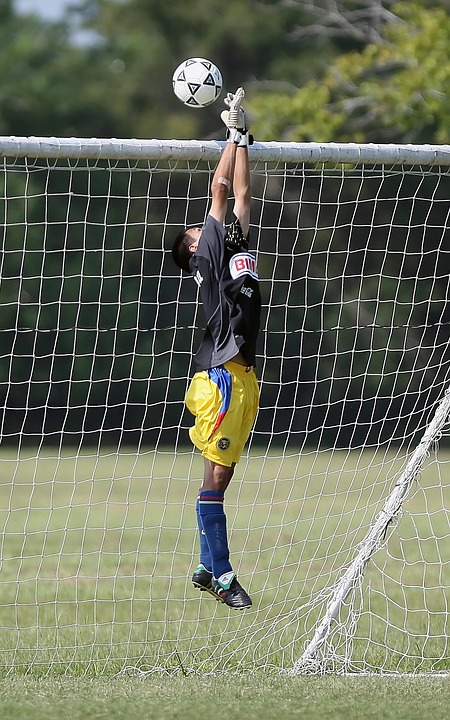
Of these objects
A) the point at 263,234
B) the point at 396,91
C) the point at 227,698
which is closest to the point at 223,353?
the point at 227,698

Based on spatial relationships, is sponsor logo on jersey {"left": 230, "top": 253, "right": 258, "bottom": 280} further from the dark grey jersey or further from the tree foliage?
the tree foliage

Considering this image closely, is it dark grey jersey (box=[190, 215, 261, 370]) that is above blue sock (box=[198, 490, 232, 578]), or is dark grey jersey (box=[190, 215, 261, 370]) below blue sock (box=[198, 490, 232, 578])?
above

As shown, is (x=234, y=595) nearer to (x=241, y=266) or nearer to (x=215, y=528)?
(x=215, y=528)

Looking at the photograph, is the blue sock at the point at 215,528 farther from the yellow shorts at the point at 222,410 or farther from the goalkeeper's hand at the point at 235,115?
the goalkeeper's hand at the point at 235,115

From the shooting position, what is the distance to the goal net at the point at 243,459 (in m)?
6.64

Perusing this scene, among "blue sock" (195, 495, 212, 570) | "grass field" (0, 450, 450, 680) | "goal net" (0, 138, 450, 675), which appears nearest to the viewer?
"blue sock" (195, 495, 212, 570)

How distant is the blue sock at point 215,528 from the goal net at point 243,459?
0.72 m

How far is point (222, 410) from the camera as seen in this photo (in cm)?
598

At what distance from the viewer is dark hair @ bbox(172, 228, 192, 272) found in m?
6.26

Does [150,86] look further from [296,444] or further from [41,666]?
[41,666]

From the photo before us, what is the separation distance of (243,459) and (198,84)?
12911 millimetres

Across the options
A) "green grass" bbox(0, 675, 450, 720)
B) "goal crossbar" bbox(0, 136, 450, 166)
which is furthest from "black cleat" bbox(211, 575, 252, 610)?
"goal crossbar" bbox(0, 136, 450, 166)

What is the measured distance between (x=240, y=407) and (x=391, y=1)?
20.1 meters

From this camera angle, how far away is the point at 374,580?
1022 centimetres
